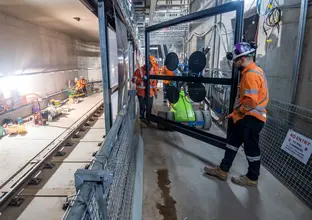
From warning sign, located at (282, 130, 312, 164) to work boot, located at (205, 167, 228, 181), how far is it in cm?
86

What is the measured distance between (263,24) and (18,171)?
451cm

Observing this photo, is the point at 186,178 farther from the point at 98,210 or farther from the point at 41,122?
the point at 41,122

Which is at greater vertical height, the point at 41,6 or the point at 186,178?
the point at 41,6

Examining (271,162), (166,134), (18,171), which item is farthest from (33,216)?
(271,162)

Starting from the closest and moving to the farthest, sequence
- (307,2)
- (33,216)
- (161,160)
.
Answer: (33,216) < (307,2) < (161,160)

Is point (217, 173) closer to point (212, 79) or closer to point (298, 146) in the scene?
point (298, 146)

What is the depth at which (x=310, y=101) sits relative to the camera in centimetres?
246

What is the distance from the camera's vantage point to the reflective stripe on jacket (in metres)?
2.24

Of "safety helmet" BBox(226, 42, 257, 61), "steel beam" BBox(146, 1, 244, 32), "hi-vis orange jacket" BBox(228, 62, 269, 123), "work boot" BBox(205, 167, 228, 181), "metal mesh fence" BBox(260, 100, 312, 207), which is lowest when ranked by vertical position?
"work boot" BBox(205, 167, 228, 181)

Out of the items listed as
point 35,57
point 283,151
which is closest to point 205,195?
point 283,151

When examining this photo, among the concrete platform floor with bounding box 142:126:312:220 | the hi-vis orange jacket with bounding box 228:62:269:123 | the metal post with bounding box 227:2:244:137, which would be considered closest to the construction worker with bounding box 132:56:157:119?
the concrete platform floor with bounding box 142:126:312:220

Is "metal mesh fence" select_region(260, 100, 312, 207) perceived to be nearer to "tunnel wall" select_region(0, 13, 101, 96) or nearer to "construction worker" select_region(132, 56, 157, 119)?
"construction worker" select_region(132, 56, 157, 119)

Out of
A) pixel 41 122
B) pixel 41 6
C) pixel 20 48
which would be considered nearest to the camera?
pixel 41 6

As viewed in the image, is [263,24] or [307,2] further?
[263,24]
